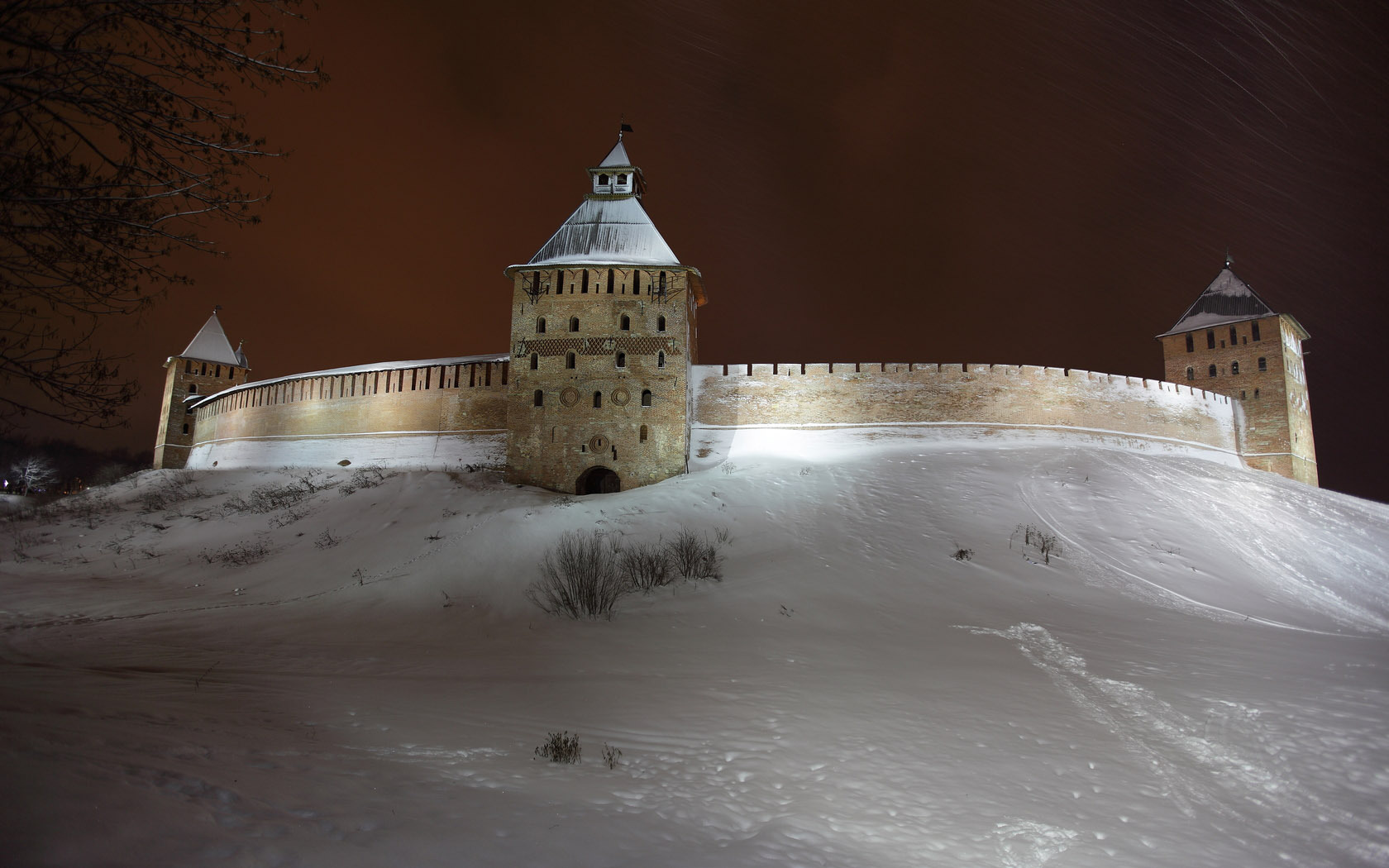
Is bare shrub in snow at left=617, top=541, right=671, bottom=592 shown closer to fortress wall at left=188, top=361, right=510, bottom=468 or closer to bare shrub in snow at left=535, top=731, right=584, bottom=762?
bare shrub in snow at left=535, top=731, right=584, bottom=762

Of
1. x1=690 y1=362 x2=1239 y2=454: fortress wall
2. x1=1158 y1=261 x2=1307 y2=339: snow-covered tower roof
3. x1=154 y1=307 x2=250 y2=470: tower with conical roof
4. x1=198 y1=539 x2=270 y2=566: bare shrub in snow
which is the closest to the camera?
x1=198 y1=539 x2=270 y2=566: bare shrub in snow

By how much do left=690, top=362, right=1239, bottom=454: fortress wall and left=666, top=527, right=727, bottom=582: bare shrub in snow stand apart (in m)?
10.6

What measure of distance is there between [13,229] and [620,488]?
617 inches

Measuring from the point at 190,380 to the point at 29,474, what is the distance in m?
22.2

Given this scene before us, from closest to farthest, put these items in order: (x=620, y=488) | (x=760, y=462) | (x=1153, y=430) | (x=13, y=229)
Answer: (x=13, y=229) → (x=620, y=488) → (x=760, y=462) → (x=1153, y=430)

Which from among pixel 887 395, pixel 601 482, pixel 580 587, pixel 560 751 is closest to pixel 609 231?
pixel 601 482

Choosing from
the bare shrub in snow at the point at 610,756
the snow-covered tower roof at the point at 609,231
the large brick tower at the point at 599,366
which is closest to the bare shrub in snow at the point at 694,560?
the bare shrub in snow at the point at 610,756

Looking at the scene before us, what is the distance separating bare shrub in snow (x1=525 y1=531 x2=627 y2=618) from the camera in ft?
32.1

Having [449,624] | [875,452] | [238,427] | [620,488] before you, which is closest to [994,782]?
[449,624]

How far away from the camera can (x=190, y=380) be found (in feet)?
107

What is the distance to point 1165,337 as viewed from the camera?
30938 millimetres

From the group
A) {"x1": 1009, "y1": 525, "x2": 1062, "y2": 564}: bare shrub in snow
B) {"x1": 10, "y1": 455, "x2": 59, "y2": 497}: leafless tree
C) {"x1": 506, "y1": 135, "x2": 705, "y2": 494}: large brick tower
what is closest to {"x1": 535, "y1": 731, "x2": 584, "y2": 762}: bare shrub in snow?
{"x1": 1009, "y1": 525, "x2": 1062, "y2": 564}: bare shrub in snow

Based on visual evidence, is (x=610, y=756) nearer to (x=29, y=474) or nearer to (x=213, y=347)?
(x=213, y=347)

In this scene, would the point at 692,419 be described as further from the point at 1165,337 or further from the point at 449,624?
the point at 1165,337
